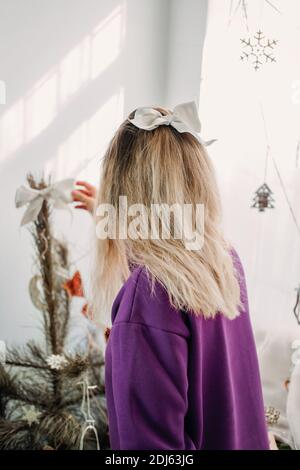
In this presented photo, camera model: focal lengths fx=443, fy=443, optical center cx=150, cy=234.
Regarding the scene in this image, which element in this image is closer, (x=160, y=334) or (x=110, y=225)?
(x=160, y=334)

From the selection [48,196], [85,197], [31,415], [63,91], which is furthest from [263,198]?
[31,415]

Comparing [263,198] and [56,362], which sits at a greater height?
[263,198]

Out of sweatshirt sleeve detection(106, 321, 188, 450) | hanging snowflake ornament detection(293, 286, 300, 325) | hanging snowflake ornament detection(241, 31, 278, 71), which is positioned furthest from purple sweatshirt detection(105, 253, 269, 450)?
hanging snowflake ornament detection(241, 31, 278, 71)

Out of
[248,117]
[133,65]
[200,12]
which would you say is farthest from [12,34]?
[248,117]

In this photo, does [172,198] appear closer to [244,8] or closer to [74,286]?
[74,286]

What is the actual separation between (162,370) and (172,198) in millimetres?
281

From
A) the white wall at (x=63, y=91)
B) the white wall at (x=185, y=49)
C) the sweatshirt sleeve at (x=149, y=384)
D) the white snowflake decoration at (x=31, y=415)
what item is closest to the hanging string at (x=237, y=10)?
the white wall at (x=185, y=49)

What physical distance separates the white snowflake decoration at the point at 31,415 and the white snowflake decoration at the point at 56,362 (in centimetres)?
15

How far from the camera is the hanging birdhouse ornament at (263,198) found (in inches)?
53.9

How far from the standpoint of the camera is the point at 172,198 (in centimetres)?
75

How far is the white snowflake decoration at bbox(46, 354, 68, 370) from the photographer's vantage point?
1.38 meters

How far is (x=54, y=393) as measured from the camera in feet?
4.73

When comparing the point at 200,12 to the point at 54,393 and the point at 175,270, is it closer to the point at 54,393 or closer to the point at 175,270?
the point at 175,270
